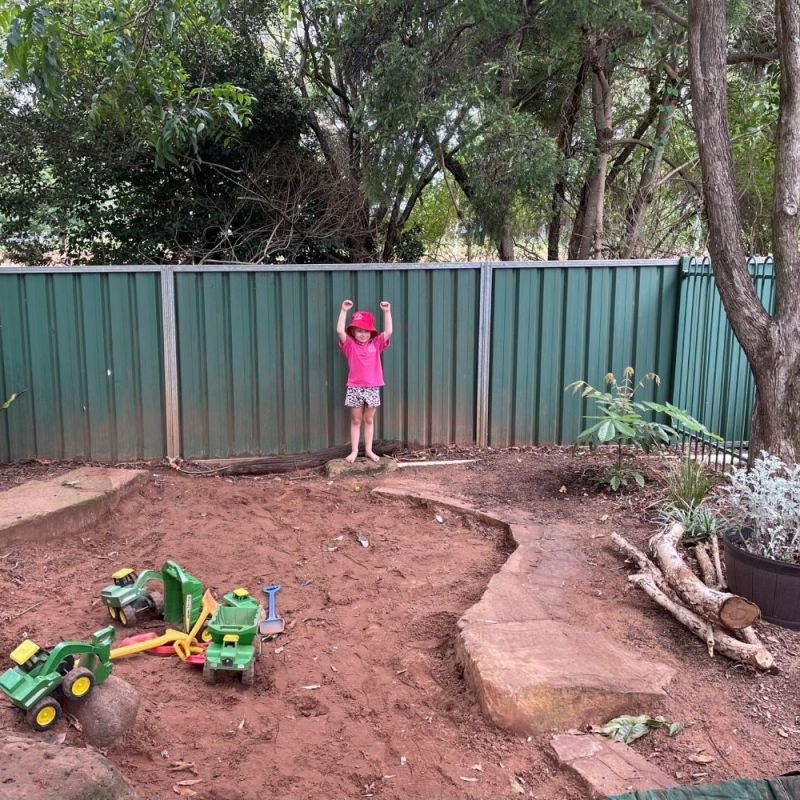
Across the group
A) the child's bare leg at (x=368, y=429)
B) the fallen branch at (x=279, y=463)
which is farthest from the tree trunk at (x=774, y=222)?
the fallen branch at (x=279, y=463)

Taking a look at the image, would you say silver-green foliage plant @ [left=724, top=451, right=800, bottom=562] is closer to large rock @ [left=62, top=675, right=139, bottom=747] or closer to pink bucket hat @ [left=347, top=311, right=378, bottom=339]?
large rock @ [left=62, top=675, right=139, bottom=747]

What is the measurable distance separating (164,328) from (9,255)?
4.02 meters

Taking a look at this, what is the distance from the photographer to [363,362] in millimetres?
6281

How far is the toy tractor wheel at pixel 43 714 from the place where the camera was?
2414 mm

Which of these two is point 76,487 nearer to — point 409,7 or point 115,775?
point 115,775

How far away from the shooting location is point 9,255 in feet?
29.4

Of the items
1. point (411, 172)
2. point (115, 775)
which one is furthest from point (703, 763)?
point (411, 172)

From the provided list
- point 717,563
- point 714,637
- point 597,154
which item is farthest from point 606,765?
point 597,154

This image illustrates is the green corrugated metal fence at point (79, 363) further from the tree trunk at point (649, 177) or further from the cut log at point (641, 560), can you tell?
the tree trunk at point (649, 177)

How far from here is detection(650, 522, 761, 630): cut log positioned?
3131 millimetres

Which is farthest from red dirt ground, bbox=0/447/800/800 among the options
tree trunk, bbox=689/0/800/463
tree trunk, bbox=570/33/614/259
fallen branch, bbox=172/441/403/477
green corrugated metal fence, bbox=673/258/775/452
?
tree trunk, bbox=570/33/614/259

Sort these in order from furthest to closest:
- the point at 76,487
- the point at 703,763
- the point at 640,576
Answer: the point at 76,487 → the point at 640,576 → the point at 703,763

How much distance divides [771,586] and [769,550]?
18 cm

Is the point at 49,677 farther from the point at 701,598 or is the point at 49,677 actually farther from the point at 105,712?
the point at 701,598
